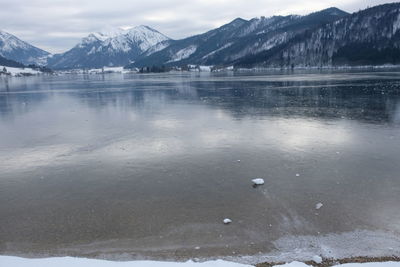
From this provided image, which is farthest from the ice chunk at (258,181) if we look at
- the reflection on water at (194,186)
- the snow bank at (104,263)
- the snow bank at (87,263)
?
the snow bank at (87,263)

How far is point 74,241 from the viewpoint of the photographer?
11.5 meters

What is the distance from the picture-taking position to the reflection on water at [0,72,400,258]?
11.6m

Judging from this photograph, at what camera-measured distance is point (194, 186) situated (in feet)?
51.9

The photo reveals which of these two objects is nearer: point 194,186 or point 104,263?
point 104,263

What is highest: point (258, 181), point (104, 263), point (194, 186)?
point (258, 181)

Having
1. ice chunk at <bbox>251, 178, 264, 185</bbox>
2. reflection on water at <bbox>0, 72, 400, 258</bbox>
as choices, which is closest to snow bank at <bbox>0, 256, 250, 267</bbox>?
reflection on water at <bbox>0, 72, 400, 258</bbox>

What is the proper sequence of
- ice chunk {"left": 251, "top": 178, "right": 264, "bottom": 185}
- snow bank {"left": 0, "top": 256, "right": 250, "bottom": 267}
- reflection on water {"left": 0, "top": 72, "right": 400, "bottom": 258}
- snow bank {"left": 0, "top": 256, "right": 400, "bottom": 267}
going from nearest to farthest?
snow bank {"left": 0, "top": 256, "right": 400, "bottom": 267} < snow bank {"left": 0, "top": 256, "right": 250, "bottom": 267} < reflection on water {"left": 0, "top": 72, "right": 400, "bottom": 258} < ice chunk {"left": 251, "top": 178, "right": 264, "bottom": 185}

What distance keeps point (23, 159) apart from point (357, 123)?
26.4 metres

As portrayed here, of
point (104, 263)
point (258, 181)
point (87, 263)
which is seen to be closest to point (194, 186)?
point (258, 181)

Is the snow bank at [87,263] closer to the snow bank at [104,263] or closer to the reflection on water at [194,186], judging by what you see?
the snow bank at [104,263]

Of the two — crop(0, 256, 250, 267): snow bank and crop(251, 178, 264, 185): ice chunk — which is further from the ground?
crop(251, 178, 264, 185): ice chunk

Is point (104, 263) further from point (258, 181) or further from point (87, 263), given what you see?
point (258, 181)

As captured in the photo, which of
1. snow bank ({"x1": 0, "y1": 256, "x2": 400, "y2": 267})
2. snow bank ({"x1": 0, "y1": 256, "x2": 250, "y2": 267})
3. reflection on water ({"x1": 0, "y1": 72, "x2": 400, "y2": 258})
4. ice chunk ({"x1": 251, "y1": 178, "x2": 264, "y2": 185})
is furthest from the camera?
ice chunk ({"x1": 251, "y1": 178, "x2": 264, "y2": 185})

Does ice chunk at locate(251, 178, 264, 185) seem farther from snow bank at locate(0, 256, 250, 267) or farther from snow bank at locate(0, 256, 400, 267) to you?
snow bank at locate(0, 256, 250, 267)
